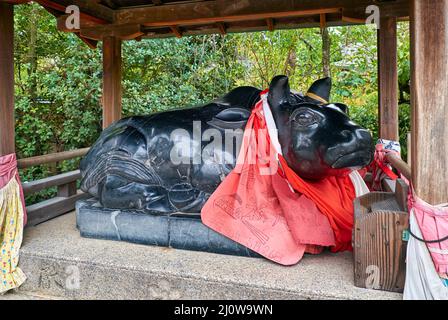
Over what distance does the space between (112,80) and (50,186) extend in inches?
60.7

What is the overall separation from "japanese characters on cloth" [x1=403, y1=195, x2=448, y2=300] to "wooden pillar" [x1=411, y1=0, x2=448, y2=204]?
2.9 inches

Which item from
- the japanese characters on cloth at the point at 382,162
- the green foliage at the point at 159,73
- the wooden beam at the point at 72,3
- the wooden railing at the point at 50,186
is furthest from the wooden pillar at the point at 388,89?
the wooden railing at the point at 50,186

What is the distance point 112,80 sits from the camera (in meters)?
4.46

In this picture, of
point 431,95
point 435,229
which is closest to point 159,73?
point 431,95

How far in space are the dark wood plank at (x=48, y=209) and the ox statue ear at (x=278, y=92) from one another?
230 cm

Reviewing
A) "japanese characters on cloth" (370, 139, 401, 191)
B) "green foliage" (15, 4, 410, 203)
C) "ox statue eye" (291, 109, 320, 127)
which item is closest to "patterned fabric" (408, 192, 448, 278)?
"ox statue eye" (291, 109, 320, 127)

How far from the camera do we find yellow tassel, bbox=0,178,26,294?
2.54 m

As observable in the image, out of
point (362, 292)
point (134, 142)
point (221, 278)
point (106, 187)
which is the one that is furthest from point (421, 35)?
point (106, 187)

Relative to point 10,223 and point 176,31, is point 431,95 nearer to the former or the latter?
point 10,223

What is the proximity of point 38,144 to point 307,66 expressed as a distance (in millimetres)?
6570

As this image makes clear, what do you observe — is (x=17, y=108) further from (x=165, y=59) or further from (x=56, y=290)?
(x=56, y=290)

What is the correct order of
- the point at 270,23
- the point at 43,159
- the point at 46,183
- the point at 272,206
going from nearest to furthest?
the point at 272,206 → the point at 43,159 → the point at 46,183 → the point at 270,23

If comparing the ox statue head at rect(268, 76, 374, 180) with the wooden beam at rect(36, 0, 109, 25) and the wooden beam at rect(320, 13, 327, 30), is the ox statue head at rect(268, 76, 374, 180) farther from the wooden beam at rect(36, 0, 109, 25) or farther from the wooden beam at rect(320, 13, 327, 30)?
the wooden beam at rect(36, 0, 109, 25)

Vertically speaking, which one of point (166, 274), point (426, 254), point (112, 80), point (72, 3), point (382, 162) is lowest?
point (166, 274)
